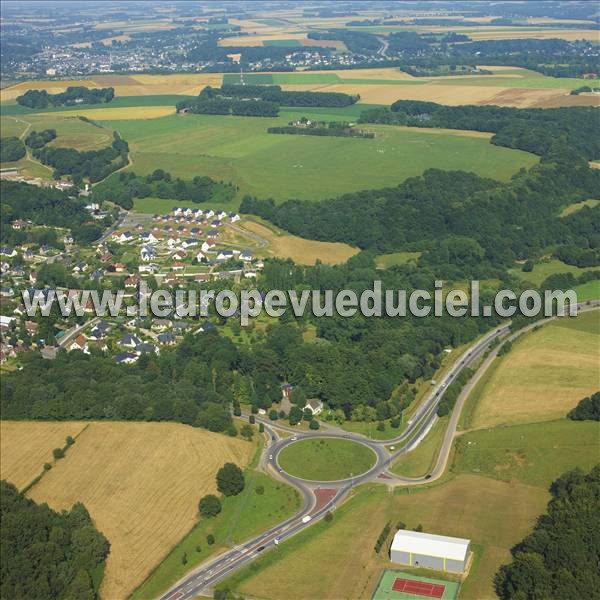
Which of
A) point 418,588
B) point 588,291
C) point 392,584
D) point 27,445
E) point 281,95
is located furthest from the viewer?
point 281,95

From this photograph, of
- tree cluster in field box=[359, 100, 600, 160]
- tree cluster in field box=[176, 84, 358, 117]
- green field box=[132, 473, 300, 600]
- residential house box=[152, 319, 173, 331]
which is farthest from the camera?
tree cluster in field box=[176, 84, 358, 117]

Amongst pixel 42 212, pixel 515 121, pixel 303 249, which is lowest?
pixel 42 212

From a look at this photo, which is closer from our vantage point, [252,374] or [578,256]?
[252,374]

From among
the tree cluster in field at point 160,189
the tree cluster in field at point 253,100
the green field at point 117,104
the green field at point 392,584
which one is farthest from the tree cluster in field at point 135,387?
the green field at point 117,104

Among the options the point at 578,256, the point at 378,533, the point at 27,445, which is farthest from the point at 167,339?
the point at 578,256

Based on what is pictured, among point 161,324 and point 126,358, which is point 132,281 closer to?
point 161,324

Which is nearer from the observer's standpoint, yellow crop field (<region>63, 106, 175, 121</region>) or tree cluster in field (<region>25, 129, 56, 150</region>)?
tree cluster in field (<region>25, 129, 56, 150</region>)

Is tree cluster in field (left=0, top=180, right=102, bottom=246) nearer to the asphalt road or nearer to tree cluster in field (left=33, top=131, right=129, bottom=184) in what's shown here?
tree cluster in field (left=33, top=131, right=129, bottom=184)

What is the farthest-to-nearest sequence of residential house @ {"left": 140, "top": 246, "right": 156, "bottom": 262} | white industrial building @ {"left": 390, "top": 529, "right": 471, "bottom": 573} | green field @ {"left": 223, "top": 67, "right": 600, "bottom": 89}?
green field @ {"left": 223, "top": 67, "right": 600, "bottom": 89} < residential house @ {"left": 140, "top": 246, "right": 156, "bottom": 262} < white industrial building @ {"left": 390, "top": 529, "right": 471, "bottom": 573}

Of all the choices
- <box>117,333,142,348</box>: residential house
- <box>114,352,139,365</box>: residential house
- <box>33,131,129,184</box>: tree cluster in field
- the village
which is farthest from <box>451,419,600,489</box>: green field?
<box>33,131,129,184</box>: tree cluster in field
